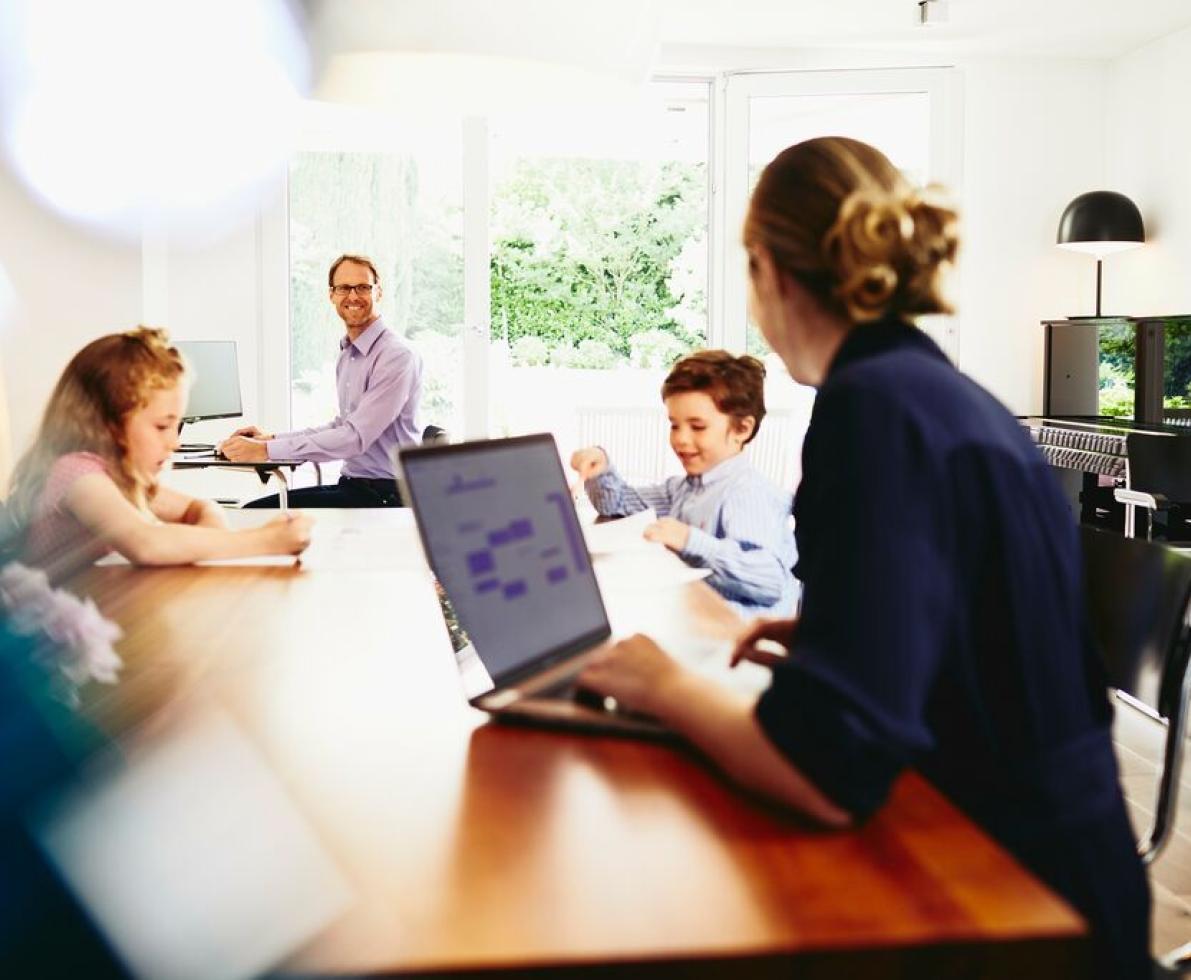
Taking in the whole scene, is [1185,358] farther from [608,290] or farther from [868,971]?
[868,971]

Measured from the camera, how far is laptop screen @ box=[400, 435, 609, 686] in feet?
4.11

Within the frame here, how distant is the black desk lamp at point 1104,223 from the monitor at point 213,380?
3859 millimetres

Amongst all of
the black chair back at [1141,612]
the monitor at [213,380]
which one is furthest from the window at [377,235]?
the black chair back at [1141,612]

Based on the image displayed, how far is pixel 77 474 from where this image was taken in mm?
2271

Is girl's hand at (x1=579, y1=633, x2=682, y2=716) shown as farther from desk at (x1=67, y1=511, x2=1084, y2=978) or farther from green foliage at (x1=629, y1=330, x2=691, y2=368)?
green foliage at (x1=629, y1=330, x2=691, y2=368)

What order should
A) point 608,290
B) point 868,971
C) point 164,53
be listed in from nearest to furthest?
point 868,971 → point 164,53 → point 608,290

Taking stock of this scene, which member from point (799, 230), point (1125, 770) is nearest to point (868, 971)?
point (799, 230)

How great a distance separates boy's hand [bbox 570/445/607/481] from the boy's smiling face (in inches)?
9.9

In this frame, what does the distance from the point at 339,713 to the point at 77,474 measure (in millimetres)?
1209

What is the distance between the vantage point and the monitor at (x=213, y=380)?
5.01 metres

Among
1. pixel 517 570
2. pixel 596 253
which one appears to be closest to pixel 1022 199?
pixel 596 253

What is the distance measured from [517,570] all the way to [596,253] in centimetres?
746

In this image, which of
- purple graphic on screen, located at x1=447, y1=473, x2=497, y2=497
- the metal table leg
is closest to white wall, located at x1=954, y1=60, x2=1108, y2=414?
the metal table leg

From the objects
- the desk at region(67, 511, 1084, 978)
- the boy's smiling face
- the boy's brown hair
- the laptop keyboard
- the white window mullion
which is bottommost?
the desk at region(67, 511, 1084, 978)
